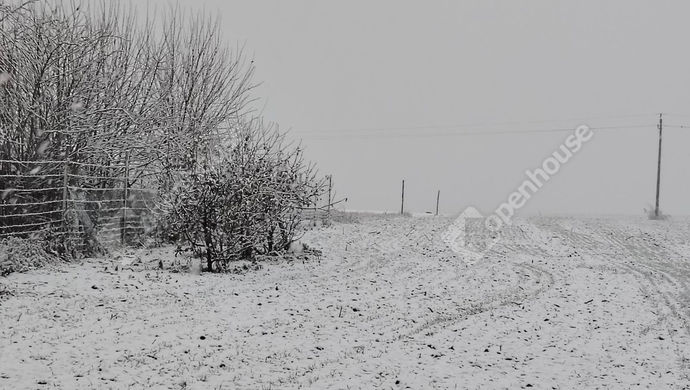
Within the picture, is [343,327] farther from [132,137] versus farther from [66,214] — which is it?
[132,137]

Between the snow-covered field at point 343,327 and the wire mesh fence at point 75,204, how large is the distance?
3.65 ft

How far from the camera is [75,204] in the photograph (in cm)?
1227

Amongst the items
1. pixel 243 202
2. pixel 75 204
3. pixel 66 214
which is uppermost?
pixel 243 202

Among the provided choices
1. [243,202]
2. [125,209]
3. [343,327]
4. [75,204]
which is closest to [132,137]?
[125,209]

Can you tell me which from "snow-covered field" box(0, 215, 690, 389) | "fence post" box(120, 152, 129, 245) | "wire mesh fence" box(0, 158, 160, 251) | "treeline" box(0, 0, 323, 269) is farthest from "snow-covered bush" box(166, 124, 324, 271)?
"fence post" box(120, 152, 129, 245)

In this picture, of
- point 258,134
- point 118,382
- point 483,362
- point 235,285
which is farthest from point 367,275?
point 118,382

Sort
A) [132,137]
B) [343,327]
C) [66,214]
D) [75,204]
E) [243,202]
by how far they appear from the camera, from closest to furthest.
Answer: [343,327] < [243,202] < [66,214] < [75,204] < [132,137]

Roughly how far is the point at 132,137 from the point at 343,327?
9.23 metres

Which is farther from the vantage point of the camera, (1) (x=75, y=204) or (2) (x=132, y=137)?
(2) (x=132, y=137)

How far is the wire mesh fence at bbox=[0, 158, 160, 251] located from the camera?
11164mm

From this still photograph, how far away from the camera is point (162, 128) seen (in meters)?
15.4

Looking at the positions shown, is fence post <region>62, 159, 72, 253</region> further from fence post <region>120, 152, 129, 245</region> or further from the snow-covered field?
fence post <region>120, 152, 129, 245</region>

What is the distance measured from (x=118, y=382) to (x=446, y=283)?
23.4 ft

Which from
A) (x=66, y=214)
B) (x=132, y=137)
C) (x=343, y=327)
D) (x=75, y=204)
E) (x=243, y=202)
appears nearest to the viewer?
(x=343, y=327)
